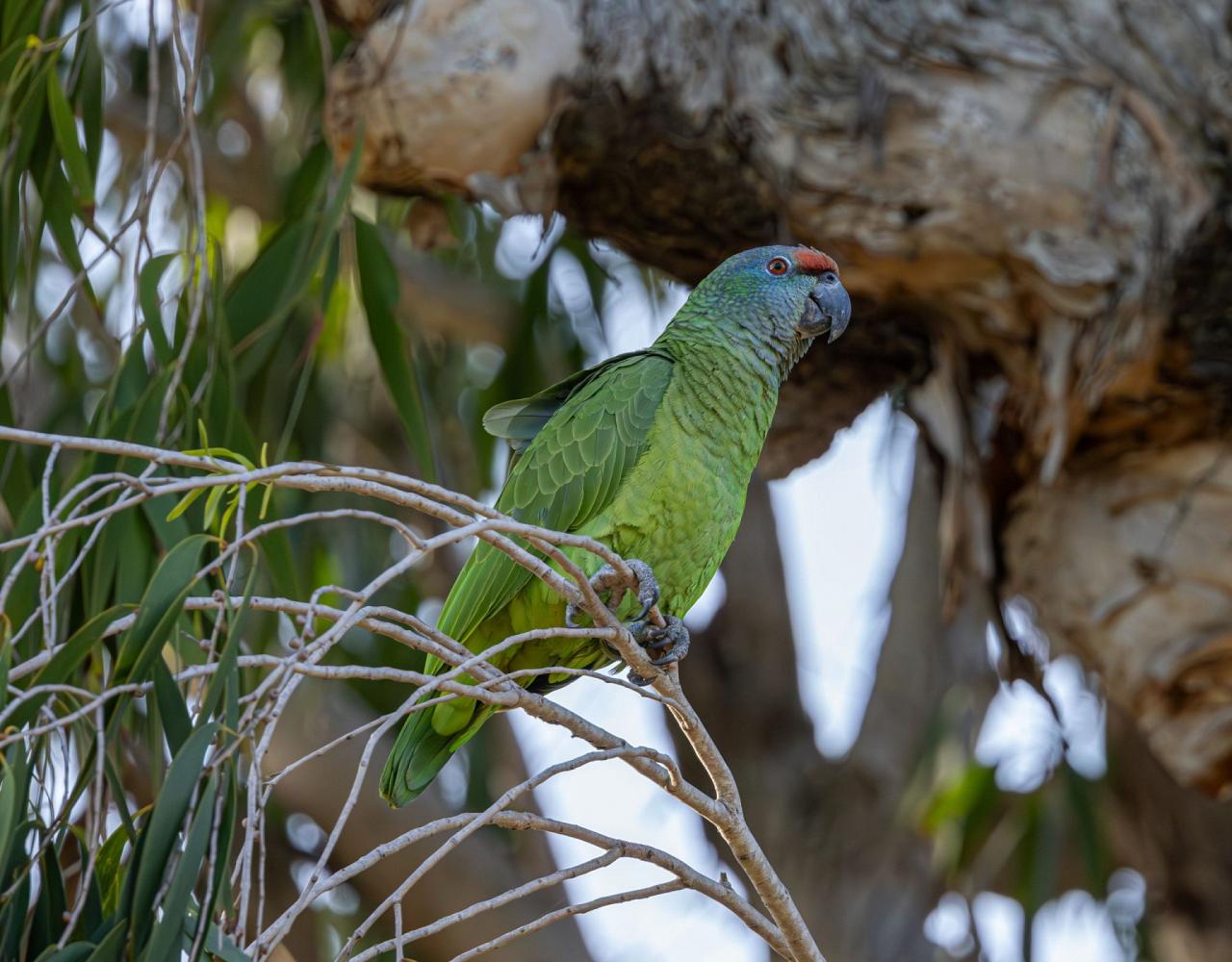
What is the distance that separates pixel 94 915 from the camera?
4.64ft

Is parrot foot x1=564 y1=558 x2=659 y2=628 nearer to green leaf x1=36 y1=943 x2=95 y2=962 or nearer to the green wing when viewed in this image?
the green wing

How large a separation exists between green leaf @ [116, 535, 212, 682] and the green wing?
0.59 m

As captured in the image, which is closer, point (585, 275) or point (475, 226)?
point (585, 275)

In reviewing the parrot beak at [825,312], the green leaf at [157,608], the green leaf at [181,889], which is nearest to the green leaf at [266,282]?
the parrot beak at [825,312]

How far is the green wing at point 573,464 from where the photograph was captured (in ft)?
6.52

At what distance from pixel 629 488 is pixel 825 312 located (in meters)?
0.54

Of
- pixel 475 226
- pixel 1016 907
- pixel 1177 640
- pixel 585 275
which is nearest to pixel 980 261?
pixel 1177 640

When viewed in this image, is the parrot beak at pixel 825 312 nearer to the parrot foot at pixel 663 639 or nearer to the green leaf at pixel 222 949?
the parrot foot at pixel 663 639

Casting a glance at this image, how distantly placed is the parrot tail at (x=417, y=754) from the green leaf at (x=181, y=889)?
0.70 m

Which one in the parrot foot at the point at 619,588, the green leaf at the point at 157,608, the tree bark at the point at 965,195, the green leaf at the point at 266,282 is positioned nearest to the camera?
the green leaf at the point at 157,608

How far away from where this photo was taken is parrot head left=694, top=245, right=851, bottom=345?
2254mm

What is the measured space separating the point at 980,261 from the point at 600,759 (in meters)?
1.84

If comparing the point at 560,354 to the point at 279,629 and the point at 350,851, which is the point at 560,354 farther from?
the point at 350,851

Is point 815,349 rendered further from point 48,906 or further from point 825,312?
point 48,906
